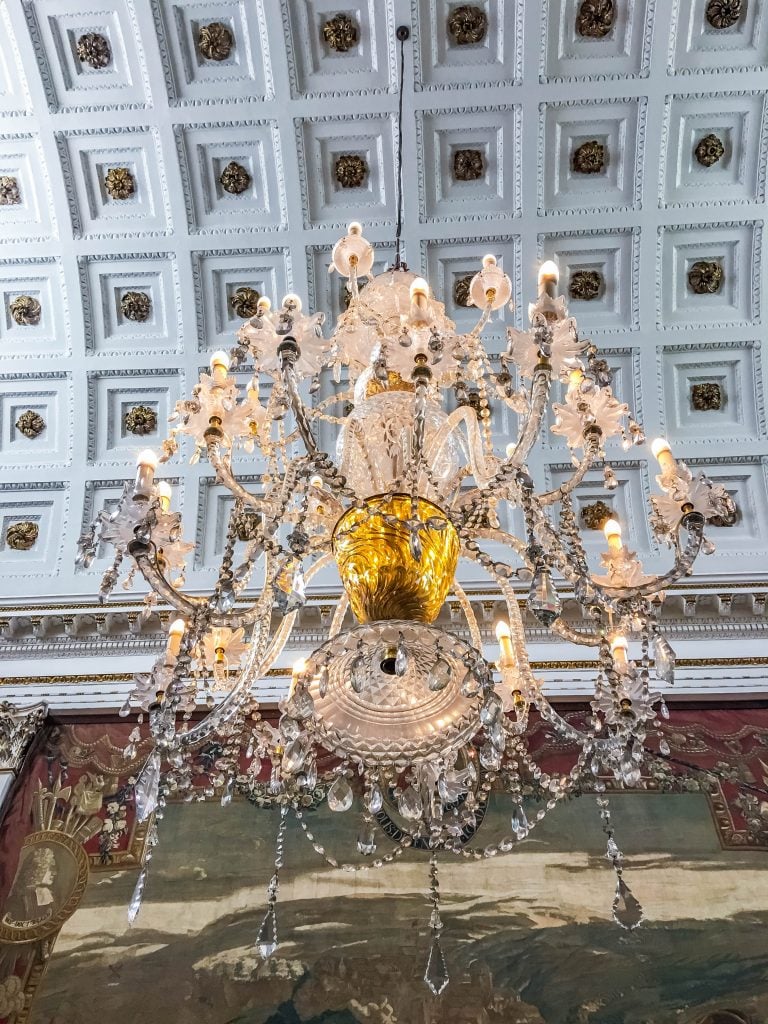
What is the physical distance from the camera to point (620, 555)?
4234 millimetres

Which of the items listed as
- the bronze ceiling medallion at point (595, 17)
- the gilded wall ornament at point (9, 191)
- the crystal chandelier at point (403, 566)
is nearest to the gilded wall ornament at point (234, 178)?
the gilded wall ornament at point (9, 191)

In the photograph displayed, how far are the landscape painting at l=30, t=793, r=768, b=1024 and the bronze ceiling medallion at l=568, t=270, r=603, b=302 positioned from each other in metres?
4.54

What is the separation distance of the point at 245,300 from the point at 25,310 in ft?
6.97

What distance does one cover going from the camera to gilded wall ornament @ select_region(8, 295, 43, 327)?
8.33 meters

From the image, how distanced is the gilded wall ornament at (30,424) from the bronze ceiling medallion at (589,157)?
566 cm

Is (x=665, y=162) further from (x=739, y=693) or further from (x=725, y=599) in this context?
(x=739, y=693)

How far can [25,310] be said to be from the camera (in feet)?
27.4

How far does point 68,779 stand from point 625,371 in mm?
6168

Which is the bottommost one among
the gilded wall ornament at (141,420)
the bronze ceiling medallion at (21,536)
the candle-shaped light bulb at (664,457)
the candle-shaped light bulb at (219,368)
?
the bronze ceiling medallion at (21,536)

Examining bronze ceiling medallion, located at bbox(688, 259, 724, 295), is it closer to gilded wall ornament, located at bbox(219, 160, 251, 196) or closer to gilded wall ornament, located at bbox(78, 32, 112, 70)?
gilded wall ornament, located at bbox(219, 160, 251, 196)

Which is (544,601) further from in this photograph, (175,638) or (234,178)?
(234,178)

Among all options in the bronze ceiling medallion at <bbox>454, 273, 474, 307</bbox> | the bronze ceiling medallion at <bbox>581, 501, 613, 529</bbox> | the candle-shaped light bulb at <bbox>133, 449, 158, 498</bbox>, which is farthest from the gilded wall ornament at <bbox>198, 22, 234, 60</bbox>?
the bronze ceiling medallion at <bbox>581, 501, 613, 529</bbox>

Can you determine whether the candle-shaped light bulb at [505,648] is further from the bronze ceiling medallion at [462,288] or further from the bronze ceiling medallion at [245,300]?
the bronze ceiling medallion at [245,300]

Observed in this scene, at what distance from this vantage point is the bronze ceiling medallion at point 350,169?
25.5 feet
